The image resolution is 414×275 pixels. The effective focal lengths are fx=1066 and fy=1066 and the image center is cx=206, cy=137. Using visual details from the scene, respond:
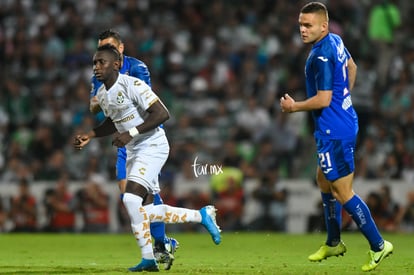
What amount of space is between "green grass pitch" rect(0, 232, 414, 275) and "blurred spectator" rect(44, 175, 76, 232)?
115cm

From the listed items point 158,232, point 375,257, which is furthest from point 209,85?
point 375,257

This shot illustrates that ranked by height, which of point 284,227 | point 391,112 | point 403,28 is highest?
point 403,28

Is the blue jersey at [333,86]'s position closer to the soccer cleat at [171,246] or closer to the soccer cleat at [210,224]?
the soccer cleat at [210,224]

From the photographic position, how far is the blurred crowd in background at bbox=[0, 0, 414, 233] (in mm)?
21125

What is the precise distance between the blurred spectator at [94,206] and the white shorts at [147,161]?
10018 mm

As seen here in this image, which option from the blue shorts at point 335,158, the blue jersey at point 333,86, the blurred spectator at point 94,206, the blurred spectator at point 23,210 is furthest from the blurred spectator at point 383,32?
the blue shorts at point 335,158

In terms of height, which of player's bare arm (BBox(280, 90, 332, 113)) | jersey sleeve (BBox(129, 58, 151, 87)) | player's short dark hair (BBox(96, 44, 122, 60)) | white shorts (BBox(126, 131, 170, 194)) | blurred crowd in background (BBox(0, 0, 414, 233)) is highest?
player's short dark hair (BBox(96, 44, 122, 60))

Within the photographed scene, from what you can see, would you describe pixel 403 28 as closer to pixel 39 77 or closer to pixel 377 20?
pixel 377 20

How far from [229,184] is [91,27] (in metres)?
6.91

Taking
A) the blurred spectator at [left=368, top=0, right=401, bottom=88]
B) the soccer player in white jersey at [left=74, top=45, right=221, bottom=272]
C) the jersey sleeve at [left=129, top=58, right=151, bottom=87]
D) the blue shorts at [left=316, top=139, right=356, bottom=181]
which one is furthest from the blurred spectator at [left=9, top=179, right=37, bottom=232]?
the blue shorts at [left=316, top=139, right=356, bottom=181]

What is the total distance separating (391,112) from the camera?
2169 centimetres

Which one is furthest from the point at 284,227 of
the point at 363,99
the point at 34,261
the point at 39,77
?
the point at 34,261

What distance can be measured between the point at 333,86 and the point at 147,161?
1.97 meters

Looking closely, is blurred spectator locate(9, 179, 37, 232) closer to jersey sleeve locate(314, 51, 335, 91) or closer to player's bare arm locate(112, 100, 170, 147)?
player's bare arm locate(112, 100, 170, 147)
